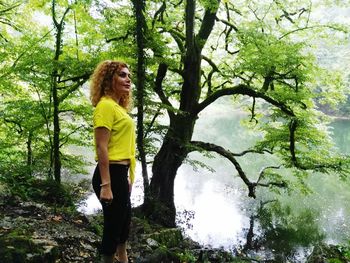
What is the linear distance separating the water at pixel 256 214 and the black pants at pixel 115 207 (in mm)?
5399

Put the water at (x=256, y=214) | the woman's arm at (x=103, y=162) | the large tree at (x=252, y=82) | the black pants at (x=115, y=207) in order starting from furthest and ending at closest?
1. the water at (x=256, y=214)
2. the large tree at (x=252, y=82)
3. the black pants at (x=115, y=207)
4. the woman's arm at (x=103, y=162)

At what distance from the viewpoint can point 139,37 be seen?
673 cm

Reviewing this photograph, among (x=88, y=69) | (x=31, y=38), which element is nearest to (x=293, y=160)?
(x=88, y=69)

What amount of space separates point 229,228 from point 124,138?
11.9 m

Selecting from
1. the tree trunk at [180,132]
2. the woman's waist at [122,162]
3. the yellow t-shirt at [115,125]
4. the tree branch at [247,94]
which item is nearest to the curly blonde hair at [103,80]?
the yellow t-shirt at [115,125]

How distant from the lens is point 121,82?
133 inches

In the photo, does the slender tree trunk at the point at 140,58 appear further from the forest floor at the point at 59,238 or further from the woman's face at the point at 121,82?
the woman's face at the point at 121,82

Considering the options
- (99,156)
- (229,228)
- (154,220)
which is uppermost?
(99,156)

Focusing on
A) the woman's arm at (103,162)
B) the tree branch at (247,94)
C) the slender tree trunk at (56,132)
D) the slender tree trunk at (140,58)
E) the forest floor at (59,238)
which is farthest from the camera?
the tree branch at (247,94)

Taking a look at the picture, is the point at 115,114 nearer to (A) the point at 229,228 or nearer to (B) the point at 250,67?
(B) the point at 250,67

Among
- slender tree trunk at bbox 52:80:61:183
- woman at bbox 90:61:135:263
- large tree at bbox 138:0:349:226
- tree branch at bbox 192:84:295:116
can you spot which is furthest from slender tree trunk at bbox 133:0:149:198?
tree branch at bbox 192:84:295:116

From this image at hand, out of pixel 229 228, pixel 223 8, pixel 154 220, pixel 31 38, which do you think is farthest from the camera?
pixel 229 228

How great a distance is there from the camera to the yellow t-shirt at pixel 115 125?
3105 mm

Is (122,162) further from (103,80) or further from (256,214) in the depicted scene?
(256,214)
